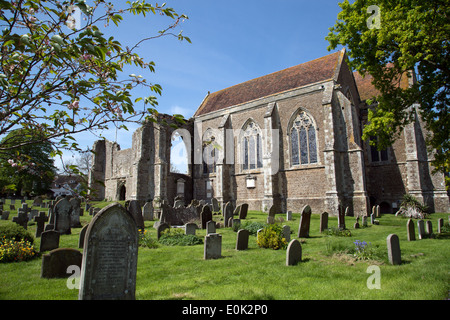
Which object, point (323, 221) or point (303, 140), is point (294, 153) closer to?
point (303, 140)

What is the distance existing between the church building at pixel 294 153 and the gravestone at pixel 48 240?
24.8ft

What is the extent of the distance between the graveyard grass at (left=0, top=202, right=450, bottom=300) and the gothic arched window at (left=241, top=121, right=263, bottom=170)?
14745 mm

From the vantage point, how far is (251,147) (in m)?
22.8

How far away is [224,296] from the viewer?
4.27m

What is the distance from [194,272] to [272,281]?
166cm

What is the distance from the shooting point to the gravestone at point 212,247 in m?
6.84

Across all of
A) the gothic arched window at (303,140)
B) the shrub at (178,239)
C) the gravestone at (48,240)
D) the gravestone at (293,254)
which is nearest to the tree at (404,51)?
the gravestone at (293,254)

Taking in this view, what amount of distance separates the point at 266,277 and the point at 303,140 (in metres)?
15.8

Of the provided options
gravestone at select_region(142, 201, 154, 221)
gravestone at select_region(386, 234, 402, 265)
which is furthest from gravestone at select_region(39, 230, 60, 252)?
gravestone at select_region(386, 234, 402, 265)

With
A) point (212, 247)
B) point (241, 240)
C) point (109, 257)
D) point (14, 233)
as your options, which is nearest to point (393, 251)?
point (241, 240)

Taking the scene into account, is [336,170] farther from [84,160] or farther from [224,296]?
[84,160]

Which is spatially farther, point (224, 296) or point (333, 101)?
point (333, 101)

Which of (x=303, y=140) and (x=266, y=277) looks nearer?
(x=266, y=277)
